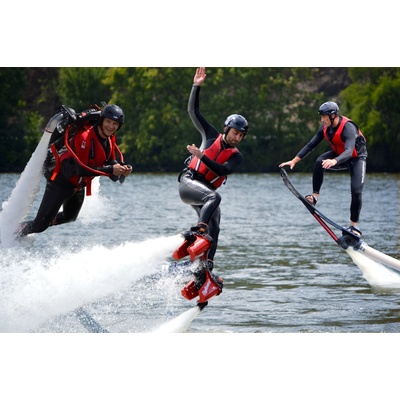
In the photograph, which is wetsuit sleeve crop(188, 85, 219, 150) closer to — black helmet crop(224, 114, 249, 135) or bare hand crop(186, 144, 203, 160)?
black helmet crop(224, 114, 249, 135)

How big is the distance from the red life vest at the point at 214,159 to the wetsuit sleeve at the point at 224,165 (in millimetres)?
57

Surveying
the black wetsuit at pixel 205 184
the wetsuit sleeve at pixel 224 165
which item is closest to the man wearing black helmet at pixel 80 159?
the black wetsuit at pixel 205 184

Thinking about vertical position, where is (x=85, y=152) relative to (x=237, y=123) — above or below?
below

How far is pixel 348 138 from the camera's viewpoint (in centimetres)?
1252

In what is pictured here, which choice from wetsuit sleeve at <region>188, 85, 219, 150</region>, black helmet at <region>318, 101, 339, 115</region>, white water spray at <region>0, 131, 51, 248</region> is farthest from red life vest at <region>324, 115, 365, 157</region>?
white water spray at <region>0, 131, 51, 248</region>

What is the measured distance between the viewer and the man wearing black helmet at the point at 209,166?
38.4 ft

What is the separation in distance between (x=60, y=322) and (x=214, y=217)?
2529 millimetres

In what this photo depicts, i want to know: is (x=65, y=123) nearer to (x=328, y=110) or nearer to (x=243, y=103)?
(x=328, y=110)

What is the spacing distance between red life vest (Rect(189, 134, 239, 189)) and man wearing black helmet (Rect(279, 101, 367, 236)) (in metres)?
0.92

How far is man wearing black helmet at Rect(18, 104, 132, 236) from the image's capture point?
38.8ft

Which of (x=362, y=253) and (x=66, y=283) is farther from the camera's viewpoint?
(x=362, y=253)

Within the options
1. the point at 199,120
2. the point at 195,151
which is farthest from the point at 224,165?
the point at 199,120

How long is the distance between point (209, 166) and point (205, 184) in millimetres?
345

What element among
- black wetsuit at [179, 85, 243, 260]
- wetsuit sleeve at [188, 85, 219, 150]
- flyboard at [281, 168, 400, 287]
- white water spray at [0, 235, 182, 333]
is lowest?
white water spray at [0, 235, 182, 333]
